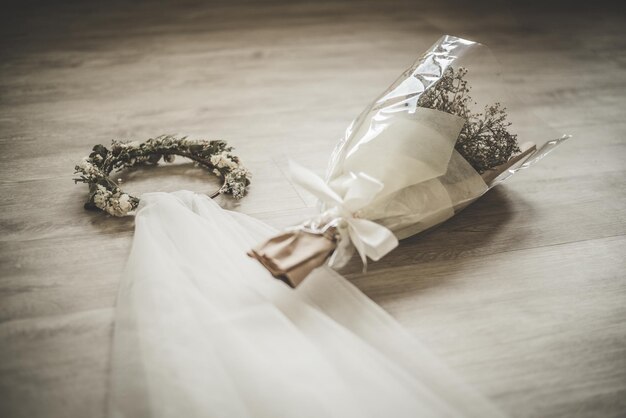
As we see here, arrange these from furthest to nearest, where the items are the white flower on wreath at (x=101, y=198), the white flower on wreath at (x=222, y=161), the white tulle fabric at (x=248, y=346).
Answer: the white flower on wreath at (x=222, y=161), the white flower on wreath at (x=101, y=198), the white tulle fabric at (x=248, y=346)

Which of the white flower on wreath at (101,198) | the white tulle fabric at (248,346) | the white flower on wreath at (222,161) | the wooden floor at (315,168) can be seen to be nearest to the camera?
the white tulle fabric at (248,346)

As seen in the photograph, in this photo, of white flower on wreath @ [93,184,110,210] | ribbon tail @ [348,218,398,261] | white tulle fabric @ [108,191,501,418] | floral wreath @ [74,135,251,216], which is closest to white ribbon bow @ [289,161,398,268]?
ribbon tail @ [348,218,398,261]

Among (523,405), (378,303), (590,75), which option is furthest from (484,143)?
(590,75)

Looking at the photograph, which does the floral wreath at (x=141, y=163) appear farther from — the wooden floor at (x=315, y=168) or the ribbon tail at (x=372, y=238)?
the ribbon tail at (x=372, y=238)

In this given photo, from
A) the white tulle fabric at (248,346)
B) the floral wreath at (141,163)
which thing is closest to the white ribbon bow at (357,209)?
the white tulle fabric at (248,346)

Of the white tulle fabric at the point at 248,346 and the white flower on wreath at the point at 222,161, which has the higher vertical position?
the white flower on wreath at the point at 222,161

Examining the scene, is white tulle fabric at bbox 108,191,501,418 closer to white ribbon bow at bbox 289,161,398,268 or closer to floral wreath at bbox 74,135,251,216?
white ribbon bow at bbox 289,161,398,268
